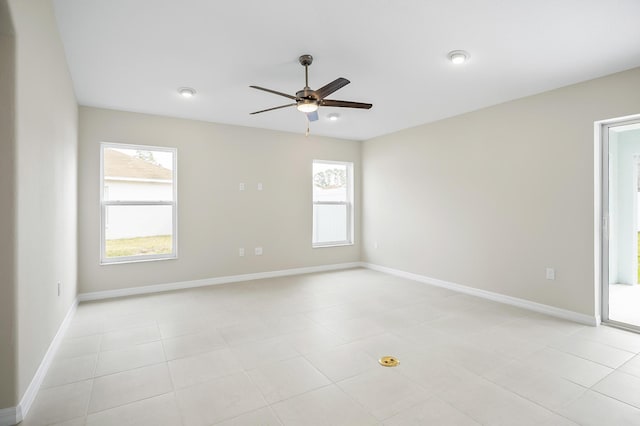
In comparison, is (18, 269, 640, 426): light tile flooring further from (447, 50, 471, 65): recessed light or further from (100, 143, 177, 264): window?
(447, 50, 471, 65): recessed light

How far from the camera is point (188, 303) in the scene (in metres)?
4.12

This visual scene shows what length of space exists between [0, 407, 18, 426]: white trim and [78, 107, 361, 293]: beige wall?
9.21ft

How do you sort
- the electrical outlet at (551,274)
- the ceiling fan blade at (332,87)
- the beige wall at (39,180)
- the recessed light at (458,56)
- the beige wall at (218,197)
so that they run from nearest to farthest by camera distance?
the beige wall at (39,180), the ceiling fan blade at (332,87), the recessed light at (458,56), the electrical outlet at (551,274), the beige wall at (218,197)

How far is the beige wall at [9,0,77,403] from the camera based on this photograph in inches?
73.7

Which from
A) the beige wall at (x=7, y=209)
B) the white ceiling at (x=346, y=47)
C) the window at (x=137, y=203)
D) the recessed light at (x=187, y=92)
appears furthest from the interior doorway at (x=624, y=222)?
the window at (x=137, y=203)

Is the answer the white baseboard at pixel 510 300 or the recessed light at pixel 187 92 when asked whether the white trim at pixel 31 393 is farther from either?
the white baseboard at pixel 510 300

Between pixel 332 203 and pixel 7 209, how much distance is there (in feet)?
16.4

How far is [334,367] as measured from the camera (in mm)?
2496

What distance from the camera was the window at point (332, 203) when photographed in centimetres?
622

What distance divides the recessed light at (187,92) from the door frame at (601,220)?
4.38 meters

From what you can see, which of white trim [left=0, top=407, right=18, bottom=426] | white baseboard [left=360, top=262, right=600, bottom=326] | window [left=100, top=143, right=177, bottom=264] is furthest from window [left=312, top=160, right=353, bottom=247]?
white trim [left=0, top=407, right=18, bottom=426]

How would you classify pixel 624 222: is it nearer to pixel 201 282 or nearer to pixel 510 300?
pixel 510 300

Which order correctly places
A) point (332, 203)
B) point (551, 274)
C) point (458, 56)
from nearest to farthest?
1. point (458, 56)
2. point (551, 274)
3. point (332, 203)

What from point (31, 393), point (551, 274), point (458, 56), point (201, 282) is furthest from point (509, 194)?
point (31, 393)
